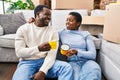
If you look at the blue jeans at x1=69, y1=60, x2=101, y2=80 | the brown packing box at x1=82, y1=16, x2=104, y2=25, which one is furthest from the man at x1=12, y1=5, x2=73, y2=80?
the brown packing box at x1=82, y1=16, x2=104, y2=25

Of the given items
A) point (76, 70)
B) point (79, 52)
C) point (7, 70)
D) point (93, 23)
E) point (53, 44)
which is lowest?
point (7, 70)

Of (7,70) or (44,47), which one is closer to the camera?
(44,47)

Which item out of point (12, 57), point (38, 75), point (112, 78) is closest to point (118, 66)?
point (112, 78)

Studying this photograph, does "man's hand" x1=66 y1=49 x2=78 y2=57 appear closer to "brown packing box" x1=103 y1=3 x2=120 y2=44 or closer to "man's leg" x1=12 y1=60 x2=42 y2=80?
"man's leg" x1=12 y1=60 x2=42 y2=80

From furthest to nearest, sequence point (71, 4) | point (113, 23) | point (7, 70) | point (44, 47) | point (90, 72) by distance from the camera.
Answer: point (71, 4) → point (7, 70) → point (113, 23) → point (90, 72) → point (44, 47)

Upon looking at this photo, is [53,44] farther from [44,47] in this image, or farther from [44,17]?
[44,17]

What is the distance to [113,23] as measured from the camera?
1.90 m

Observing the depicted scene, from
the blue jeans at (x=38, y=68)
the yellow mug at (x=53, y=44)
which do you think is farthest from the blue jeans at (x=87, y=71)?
the yellow mug at (x=53, y=44)

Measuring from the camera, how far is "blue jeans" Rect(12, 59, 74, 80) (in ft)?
5.06

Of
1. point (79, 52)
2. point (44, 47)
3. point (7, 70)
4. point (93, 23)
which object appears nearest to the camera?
point (44, 47)

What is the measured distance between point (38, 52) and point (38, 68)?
0.17 metres

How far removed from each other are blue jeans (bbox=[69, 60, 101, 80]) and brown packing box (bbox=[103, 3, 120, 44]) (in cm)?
35

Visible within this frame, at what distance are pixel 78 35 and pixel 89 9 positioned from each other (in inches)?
50.1

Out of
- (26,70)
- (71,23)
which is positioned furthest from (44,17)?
(26,70)
